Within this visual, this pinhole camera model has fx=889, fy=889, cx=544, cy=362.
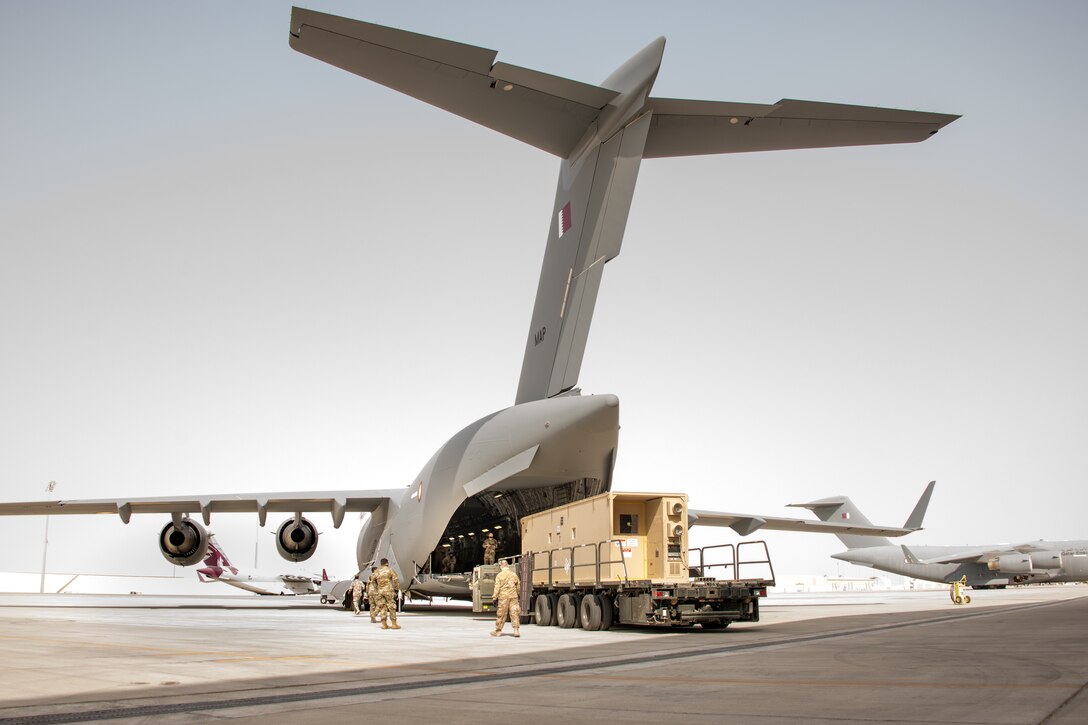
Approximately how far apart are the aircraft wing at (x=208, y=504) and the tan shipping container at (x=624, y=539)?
8731 mm

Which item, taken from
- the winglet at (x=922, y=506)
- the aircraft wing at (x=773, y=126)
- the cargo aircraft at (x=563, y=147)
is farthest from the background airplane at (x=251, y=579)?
the aircraft wing at (x=773, y=126)

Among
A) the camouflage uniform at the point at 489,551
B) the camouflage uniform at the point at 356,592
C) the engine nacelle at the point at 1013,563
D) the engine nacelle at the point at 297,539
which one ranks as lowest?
the engine nacelle at the point at 1013,563

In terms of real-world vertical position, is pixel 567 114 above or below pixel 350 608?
above

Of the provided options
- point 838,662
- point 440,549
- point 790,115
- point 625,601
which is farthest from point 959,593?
point 838,662

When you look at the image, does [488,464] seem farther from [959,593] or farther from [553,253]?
[959,593]

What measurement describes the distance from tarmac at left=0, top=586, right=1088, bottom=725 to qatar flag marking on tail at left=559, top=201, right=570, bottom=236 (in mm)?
6510

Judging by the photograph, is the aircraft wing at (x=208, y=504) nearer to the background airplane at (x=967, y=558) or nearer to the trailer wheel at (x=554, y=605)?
the trailer wheel at (x=554, y=605)

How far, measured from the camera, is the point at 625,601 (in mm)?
13133

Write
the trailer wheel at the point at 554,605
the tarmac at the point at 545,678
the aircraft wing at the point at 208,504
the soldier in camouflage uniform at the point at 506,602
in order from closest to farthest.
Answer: the tarmac at the point at 545,678, the soldier in camouflage uniform at the point at 506,602, the trailer wheel at the point at 554,605, the aircraft wing at the point at 208,504

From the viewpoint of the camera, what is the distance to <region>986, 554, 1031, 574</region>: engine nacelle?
4212 centimetres

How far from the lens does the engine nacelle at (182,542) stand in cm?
2305

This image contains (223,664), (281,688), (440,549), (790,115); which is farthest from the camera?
(440,549)

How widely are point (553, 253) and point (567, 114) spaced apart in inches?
91.8

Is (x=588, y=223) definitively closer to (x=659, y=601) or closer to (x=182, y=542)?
(x=659, y=601)
